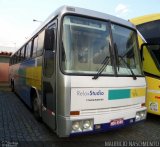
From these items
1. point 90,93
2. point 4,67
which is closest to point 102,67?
point 90,93

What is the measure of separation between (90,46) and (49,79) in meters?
1.20

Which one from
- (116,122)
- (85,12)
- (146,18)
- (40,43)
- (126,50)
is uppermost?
(146,18)

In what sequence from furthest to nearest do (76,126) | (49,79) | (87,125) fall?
(49,79), (87,125), (76,126)

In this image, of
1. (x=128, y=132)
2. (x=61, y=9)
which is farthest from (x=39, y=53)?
(x=128, y=132)

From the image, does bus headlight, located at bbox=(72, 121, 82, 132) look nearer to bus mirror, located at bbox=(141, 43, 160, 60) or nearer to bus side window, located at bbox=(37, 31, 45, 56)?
bus side window, located at bbox=(37, 31, 45, 56)

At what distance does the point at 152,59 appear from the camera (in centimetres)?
757

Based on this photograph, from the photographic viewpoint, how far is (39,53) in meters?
7.17

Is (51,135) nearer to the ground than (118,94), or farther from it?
nearer to the ground

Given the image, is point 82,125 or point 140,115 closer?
point 82,125

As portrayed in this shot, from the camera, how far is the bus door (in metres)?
5.51

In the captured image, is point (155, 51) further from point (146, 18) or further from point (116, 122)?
point (116, 122)

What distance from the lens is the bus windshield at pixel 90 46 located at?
5.23 metres

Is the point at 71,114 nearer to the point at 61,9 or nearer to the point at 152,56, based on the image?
the point at 61,9

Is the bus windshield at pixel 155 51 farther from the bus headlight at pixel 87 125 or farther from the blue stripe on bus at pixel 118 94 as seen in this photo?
the bus headlight at pixel 87 125
